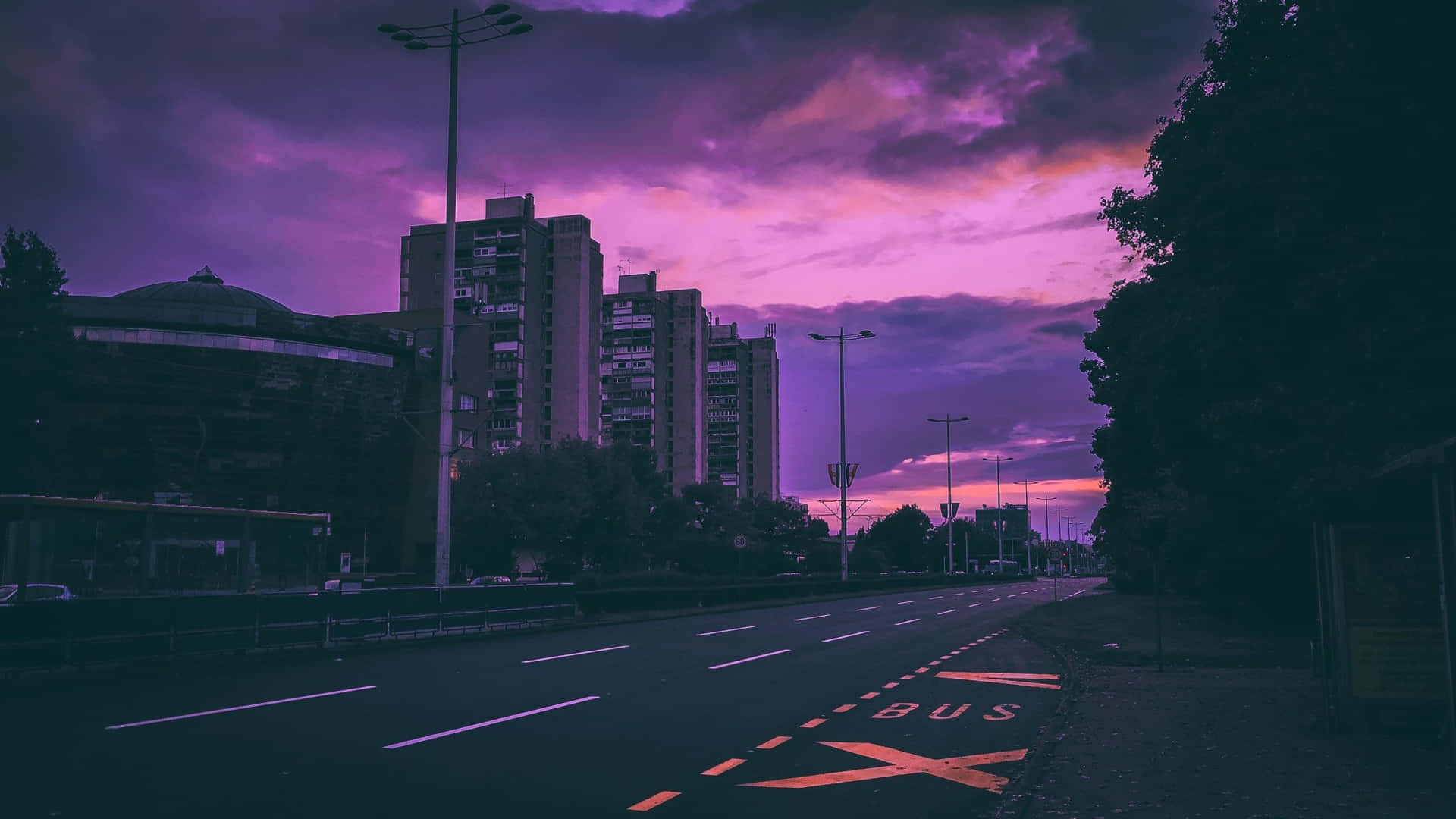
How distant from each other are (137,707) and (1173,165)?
18.0m

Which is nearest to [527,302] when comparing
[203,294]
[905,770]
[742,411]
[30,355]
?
[203,294]

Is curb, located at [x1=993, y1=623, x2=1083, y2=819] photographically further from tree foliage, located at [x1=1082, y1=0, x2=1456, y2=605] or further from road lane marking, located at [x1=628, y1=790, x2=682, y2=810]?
tree foliage, located at [x1=1082, y1=0, x2=1456, y2=605]

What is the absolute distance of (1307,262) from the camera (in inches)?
525

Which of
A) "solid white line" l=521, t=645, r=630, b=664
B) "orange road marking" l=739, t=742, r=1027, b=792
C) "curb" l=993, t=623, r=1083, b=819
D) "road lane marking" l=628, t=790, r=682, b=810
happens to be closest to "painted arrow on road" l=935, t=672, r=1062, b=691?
"curb" l=993, t=623, r=1083, b=819

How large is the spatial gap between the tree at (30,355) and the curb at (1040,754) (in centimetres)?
3945

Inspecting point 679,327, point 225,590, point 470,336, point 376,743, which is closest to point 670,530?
point 470,336

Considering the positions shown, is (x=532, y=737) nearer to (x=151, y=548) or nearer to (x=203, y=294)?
(x=151, y=548)

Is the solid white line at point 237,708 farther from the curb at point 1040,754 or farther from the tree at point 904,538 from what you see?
the tree at point 904,538

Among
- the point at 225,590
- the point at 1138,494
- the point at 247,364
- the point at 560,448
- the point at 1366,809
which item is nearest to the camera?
the point at 1366,809

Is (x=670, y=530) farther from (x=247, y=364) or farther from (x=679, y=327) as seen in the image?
(x=679, y=327)

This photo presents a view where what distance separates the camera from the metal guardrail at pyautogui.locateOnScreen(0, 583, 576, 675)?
16.3 metres

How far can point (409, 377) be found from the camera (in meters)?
95.8

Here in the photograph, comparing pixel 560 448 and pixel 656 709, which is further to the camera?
pixel 560 448

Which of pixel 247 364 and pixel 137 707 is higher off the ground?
pixel 247 364
